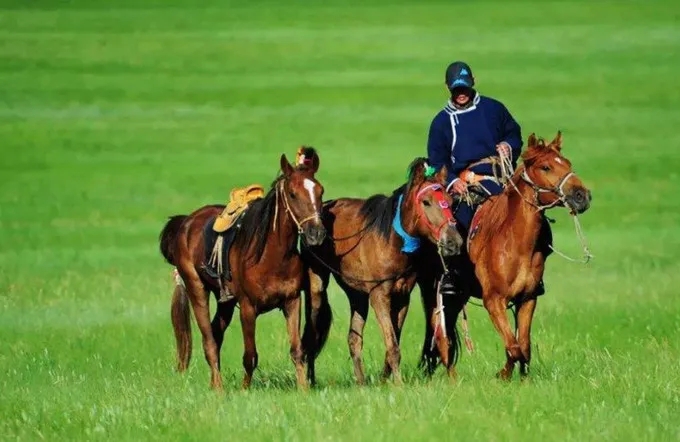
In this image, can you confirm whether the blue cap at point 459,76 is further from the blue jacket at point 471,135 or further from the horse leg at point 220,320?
the horse leg at point 220,320

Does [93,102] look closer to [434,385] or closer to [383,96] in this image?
[383,96]

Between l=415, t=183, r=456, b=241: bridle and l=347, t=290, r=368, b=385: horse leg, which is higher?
l=415, t=183, r=456, b=241: bridle

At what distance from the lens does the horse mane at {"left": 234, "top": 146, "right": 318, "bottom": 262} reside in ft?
41.4

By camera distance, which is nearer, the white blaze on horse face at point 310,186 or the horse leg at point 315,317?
the white blaze on horse face at point 310,186

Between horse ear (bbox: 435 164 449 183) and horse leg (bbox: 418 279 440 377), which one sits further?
horse leg (bbox: 418 279 440 377)

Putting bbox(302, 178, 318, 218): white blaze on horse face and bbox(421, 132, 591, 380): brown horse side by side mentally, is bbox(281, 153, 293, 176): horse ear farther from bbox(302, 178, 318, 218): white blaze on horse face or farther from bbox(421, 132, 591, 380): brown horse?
bbox(421, 132, 591, 380): brown horse

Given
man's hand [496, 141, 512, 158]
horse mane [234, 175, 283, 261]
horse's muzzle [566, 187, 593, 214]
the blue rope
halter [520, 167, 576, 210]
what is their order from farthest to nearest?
man's hand [496, 141, 512, 158] < horse mane [234, 175, 283, 261] < the blue rope < halter [520, 167, 576, 210] < horse's muzzle [566, 187, 593, 214]

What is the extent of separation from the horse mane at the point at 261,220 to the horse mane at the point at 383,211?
710 millimetres

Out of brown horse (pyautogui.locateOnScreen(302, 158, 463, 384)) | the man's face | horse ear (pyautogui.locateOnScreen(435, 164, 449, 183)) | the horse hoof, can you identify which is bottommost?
the horse hoof

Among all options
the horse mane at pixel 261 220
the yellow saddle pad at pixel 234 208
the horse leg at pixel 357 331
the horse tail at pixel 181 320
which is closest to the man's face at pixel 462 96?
the horse mane at pixel 261 220

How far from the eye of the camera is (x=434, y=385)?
12031 millimetres

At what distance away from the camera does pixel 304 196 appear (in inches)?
484

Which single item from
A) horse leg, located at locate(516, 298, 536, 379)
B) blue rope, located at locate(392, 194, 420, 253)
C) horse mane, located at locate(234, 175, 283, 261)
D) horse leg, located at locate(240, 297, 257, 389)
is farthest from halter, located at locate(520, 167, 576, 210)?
horse leg, located at locate(240, 297, 257, 389)

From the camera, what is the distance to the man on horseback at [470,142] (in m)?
13.0
